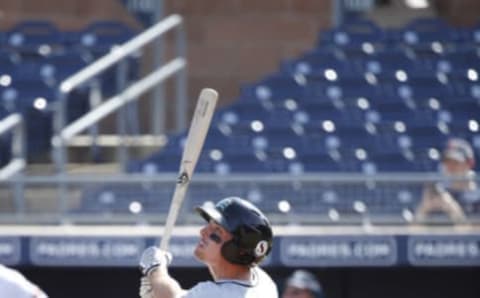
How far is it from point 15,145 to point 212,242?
212 inches

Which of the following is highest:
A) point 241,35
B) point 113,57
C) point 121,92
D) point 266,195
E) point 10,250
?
point 241,35

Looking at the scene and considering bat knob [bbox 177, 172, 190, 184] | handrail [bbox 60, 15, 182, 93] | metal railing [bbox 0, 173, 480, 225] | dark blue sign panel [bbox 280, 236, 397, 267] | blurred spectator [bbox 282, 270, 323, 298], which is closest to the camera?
bat knob [bbox 177, 172, 190, 184]

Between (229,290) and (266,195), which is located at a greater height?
(229,290)

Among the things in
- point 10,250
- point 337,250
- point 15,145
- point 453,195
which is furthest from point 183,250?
point 453,195

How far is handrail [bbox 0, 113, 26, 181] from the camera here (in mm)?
9828

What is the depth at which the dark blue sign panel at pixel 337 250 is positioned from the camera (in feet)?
30.4

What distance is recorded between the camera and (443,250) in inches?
368

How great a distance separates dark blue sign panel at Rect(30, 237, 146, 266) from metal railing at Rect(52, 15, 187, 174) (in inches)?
18.1

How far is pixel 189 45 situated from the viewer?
13141mm

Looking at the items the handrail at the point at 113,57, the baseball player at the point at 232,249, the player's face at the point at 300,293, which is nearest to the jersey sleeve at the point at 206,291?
the baseball player at the point at 232,249

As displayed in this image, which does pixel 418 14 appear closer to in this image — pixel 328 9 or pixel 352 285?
pixel 328 9

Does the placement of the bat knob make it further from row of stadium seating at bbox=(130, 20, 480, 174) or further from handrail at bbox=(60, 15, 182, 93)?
handrail at bbox=(60, 15, 182, 93)

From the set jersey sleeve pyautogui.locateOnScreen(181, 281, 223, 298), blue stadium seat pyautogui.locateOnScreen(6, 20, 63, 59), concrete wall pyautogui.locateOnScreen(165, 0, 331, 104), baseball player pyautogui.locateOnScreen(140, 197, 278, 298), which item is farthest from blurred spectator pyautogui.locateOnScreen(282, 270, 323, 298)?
concrete wall pyautogui.locateOnScreen(165, 0, 331, 104)

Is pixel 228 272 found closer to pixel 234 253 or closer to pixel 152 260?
pixel 234 253
